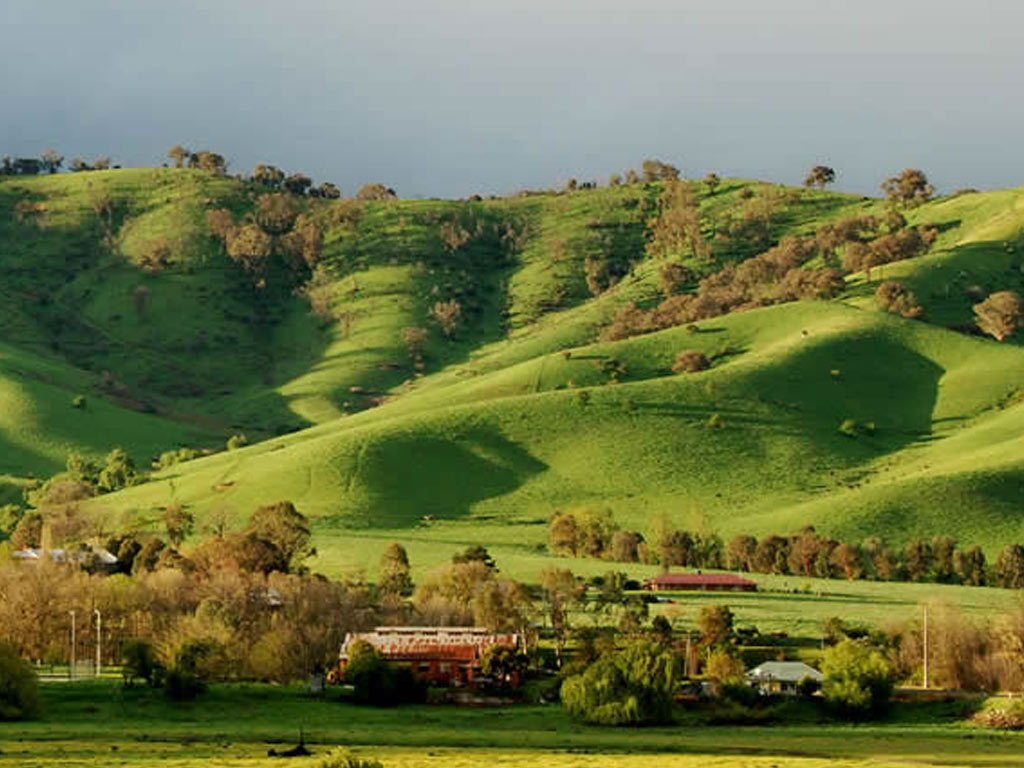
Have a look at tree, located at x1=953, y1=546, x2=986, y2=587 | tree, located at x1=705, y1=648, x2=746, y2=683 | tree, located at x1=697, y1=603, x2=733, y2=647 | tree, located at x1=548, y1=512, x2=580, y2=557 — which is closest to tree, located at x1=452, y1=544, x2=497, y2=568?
tree, located at x1=548, y1=512, x2=580, y2=557

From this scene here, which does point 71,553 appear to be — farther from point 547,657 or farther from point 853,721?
point 853,721

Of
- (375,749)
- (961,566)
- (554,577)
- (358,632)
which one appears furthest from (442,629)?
(961,566)

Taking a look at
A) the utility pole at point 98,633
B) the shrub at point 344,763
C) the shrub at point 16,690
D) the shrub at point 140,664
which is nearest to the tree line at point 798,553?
the utility pole at point 98,633

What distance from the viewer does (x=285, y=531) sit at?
154m

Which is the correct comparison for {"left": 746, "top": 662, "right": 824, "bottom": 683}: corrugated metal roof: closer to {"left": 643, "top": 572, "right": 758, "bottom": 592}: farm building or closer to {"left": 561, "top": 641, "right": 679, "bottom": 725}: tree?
{"left": 561, "top": 641, "right": 679, "bottom": 725}: tree

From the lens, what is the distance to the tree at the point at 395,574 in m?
140

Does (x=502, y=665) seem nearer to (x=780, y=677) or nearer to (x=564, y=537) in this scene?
(x=780, y=677)

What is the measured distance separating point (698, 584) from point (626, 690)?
58622 millimetres

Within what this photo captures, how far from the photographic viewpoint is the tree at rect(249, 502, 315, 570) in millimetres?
152125

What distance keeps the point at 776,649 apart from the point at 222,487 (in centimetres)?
9370

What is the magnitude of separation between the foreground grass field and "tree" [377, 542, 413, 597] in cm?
4095

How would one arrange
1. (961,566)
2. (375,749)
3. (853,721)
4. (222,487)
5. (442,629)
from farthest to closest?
(222,487) → (961,566) → (442,629) → (853,721) → (375,749)

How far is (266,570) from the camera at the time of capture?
14212 cm

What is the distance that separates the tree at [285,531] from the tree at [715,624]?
42933 millimetres
